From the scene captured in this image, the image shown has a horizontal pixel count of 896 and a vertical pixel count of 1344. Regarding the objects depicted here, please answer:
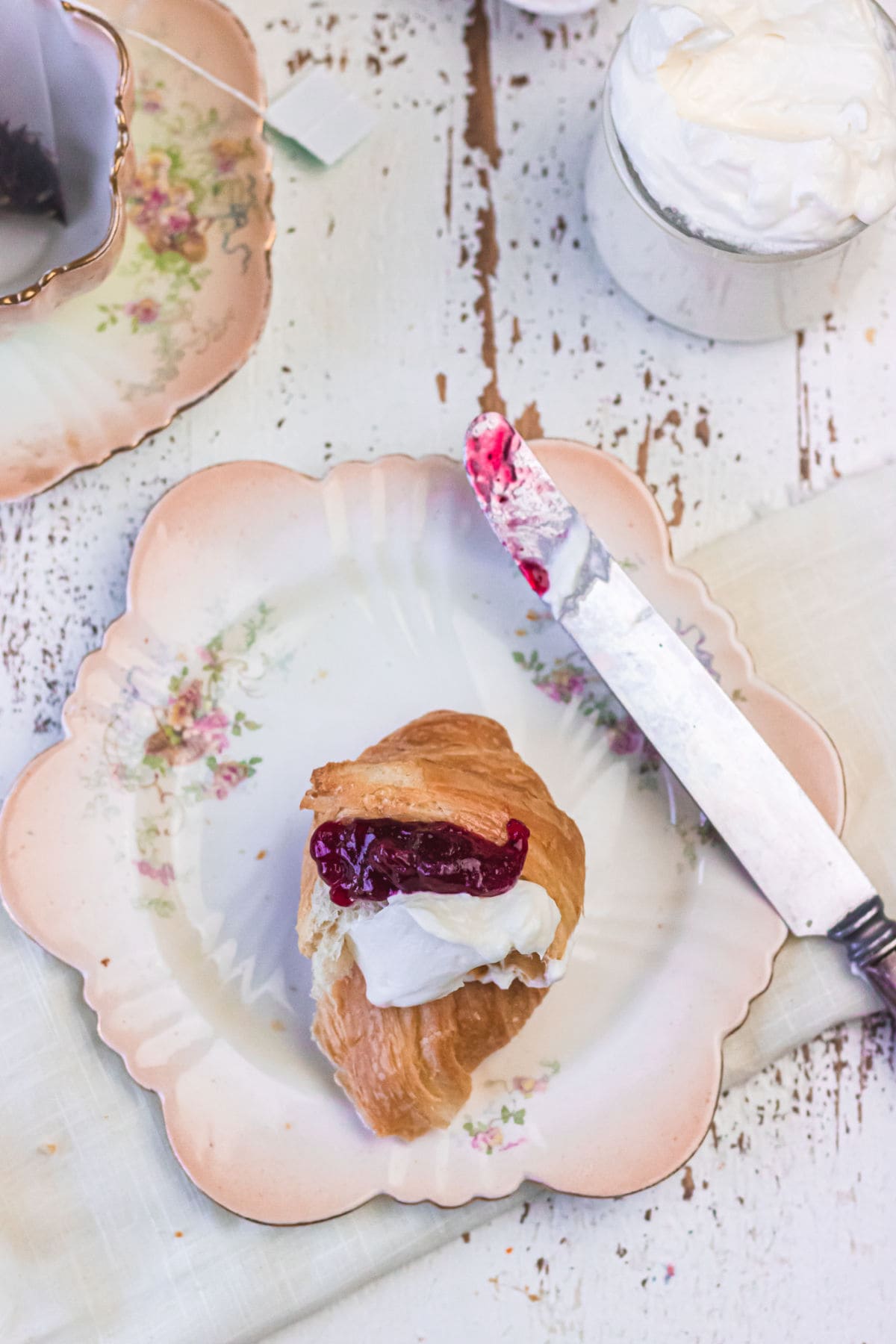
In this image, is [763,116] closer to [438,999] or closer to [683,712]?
[683,712]

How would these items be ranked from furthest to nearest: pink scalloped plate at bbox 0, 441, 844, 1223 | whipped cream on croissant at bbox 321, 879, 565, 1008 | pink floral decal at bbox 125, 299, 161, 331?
pink floral decal at bbox 125, 299, 161, 331, pink scalloped plate at bbox 0, 441, 844, 1223, whipped cream on croissant at bbox 321, 879, 565, 1008

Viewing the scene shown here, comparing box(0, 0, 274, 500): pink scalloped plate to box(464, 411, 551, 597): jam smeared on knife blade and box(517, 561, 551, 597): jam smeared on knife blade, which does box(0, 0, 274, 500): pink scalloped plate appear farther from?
box(517, 561, 551, 597): jam smeared on knife blade

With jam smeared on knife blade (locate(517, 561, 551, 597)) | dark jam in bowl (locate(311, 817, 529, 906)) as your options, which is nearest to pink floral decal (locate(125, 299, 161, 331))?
jam smeared on knife blade (locate(517, 561, 551, 597))

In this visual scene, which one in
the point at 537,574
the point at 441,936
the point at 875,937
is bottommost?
the point at 875,937

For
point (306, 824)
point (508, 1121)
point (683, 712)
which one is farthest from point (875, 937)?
point (306, 824)

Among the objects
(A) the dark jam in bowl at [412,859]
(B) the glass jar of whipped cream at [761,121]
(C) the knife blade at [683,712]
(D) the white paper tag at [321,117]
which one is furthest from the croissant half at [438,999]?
(D) the white paper tag at [321,117]

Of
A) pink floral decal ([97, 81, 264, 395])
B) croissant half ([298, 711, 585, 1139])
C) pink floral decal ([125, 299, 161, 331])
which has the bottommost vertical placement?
croissant half ([298, 711, 585, 1139])

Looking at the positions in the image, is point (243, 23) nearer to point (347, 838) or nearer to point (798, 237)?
point (798, 237)
